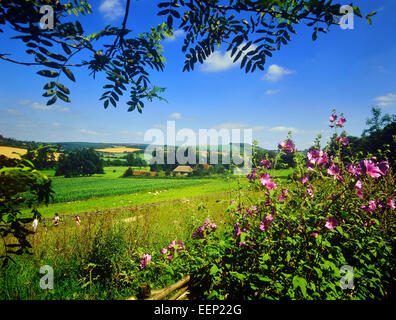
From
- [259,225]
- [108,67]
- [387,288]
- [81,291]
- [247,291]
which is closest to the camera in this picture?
[108,67]

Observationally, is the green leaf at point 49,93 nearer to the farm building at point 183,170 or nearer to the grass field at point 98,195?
the grass field at point 98,195

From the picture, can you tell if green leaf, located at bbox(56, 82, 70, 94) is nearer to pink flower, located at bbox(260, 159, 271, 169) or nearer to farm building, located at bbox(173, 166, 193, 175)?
pink flower, located at bbox(260, 159, 271, 169)

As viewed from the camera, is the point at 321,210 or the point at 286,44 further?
the point at 321,210

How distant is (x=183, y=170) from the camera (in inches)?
2532

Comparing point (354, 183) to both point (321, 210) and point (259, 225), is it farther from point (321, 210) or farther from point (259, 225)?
point (259, 225)

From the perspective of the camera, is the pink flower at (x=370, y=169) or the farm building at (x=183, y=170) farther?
the farm building at (x=183, y=170)

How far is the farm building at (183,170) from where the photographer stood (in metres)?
63.3

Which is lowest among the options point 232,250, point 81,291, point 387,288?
point 81,291

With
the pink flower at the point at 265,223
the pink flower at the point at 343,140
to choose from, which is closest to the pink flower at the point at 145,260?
the pink flower at the point at 265,223

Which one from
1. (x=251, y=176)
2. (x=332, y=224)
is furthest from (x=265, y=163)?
(x=332, y=224)

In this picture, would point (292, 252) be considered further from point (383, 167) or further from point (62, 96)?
point (62, 96)

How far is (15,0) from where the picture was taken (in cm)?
80
